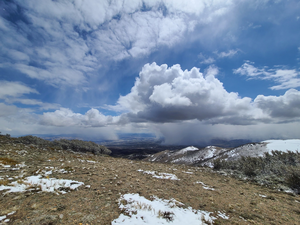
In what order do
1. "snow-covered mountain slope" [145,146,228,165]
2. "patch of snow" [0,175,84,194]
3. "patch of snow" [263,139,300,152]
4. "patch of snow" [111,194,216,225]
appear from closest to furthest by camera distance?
"patch of snow" [111,194,216,225]
"patch of snow" [0,175,84,194]
"patch of snow" [263,139,300,152]
"snow-covered mountain slope" [145,146,228,165]

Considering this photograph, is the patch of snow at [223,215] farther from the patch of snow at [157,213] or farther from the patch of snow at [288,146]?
the patch of snow at [288,146]

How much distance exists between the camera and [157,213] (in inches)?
237

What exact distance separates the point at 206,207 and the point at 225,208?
44.7 inches

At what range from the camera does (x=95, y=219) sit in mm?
5074

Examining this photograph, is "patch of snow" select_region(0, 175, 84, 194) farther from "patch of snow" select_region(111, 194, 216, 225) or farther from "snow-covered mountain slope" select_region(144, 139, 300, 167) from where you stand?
"snow-covered mountain slope" select_region(144, 139, 300, 167)

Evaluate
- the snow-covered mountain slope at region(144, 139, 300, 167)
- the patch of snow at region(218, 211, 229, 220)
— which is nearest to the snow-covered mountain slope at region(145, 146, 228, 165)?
the snow-covered mountain slope at region(144, 139, 300, 167)

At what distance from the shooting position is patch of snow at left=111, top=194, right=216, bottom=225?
17.8 ft

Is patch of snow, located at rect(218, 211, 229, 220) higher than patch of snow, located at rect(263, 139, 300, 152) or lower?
higher

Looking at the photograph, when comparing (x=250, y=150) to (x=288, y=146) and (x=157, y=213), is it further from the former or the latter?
(x=157, y=213)

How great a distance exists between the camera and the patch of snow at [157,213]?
5.43 metres

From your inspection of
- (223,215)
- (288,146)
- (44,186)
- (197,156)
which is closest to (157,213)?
(223,215)

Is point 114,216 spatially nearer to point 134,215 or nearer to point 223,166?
point 134,215

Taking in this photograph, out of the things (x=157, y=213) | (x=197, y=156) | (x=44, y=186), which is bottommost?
(x=197, y=156)

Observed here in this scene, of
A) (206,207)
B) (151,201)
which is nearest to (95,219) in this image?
(151,201)
